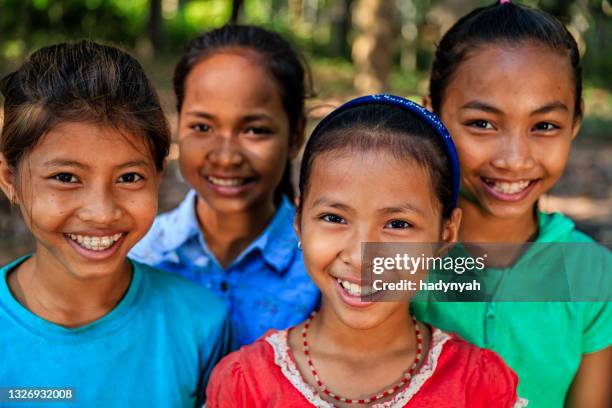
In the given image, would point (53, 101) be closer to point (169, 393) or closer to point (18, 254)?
point (169, 393)

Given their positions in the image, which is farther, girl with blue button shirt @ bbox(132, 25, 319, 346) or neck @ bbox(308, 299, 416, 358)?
girl with blue button shirt @ bbox(132, 25, 319, 346)

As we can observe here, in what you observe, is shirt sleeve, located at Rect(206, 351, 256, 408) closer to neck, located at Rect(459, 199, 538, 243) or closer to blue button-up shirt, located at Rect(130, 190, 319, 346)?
blue button-up shirt, located at Rect(130, 190, 319, 346)

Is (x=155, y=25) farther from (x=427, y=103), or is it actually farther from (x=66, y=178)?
(x=66, y=178)

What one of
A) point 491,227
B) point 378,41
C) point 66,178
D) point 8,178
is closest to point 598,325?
point 491,227

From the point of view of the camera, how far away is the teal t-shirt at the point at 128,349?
2.03 metres

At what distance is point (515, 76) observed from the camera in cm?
223

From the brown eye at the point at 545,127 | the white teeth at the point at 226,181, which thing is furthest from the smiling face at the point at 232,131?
the brown eye at the point at 545,127

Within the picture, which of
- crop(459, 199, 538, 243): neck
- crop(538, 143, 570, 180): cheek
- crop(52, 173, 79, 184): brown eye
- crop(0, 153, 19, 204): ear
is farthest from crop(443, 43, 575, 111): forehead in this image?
crop(0, 153, 19, 204): ear

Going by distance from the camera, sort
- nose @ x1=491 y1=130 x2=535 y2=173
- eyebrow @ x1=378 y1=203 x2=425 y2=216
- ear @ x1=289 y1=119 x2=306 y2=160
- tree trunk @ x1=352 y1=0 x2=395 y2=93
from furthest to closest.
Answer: tree trunk @ x1=352 y1=0 x2=395 y2=93, ear @ x1=289 y1=119 x2=306 y2=160, nose @ x1=491 y1=130 x2=535 y2=173, eyebrow @ x1=378 y1=203 x2=425 y2=216

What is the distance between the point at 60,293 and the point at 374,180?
96 cm

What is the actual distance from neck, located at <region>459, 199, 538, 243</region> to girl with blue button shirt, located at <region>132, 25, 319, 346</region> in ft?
1.80

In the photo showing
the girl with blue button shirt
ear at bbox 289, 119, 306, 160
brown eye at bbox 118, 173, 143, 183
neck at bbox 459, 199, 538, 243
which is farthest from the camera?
ear at bbox 289, 119, 306, 160

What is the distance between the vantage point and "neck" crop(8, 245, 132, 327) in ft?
6.93

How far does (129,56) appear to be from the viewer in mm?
2195
